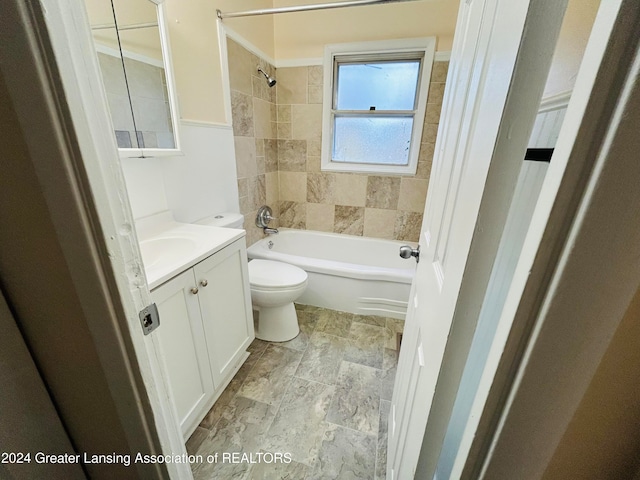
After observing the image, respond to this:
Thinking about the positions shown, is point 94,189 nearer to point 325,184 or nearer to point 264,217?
point 264,217

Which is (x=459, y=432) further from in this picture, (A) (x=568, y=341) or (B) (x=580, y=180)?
(B) (x=580, y=180)

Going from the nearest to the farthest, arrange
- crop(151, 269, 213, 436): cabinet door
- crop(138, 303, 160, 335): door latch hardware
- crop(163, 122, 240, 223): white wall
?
crop(138, 303, 160, 335): door latch hardware < crop(151, 269, 213, 436): cabinet door < crop(163, 122, 240, 223): white wall

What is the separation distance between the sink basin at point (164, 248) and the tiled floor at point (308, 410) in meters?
0.83

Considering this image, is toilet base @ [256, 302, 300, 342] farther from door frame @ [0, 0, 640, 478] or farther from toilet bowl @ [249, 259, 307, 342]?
door frame @ [0, 0, 640, 478]

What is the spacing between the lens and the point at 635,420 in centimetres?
34

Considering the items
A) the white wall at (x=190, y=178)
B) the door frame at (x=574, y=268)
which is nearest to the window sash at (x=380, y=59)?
the white wall at (x=190, y=178)

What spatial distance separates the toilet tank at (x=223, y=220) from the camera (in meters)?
1.69

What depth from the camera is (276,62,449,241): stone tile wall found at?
7.80 feet

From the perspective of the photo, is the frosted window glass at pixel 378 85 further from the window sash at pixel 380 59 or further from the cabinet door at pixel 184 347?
the cabinet door at pixel 184 347

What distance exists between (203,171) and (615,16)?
5.85ft

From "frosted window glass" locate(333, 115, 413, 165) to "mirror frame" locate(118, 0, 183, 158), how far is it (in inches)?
61.0

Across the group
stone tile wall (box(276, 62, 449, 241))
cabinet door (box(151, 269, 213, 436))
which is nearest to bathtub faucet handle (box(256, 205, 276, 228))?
stone tile wall (box(276, 62, 449, 241))

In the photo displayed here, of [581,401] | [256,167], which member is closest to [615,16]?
[581,401]

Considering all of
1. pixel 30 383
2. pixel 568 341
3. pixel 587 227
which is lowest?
pixel 30 383
